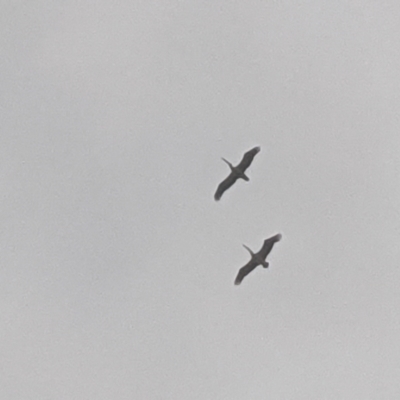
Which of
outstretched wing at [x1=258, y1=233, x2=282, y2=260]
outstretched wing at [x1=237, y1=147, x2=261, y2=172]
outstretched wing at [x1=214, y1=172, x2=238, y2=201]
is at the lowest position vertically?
outstretched wing at [x1=258, y1=233, x2=282, y2=260]

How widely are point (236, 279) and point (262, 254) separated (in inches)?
124

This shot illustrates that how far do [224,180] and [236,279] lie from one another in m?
7.43

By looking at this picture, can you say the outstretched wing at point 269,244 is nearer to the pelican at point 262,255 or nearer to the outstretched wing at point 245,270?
the pelican at point 262,255

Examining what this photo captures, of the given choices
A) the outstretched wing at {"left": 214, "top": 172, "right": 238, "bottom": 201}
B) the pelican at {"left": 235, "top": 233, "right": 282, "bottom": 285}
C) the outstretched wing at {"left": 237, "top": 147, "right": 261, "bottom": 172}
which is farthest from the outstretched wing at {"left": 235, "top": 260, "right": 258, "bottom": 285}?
the outstretched wing at {"left": 237, "top": 147, "right": 261, "bottom": 172}

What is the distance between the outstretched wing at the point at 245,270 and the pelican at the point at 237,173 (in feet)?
17.9

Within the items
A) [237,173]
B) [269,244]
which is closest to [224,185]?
[237,173]

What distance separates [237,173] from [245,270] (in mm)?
7500

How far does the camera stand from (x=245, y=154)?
13775 centimetres

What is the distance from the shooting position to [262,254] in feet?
458

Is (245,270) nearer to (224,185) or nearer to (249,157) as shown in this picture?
(224,185)

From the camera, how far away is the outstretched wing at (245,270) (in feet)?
461

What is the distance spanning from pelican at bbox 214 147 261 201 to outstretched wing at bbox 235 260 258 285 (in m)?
5.47

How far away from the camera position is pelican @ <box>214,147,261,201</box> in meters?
138

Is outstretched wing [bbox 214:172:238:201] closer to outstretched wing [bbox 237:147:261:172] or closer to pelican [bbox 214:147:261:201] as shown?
pelican [bbox 214:147:261:201]
